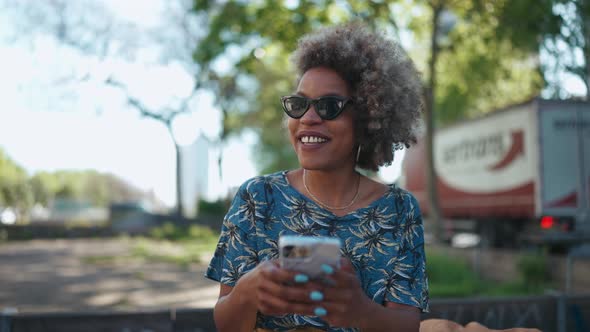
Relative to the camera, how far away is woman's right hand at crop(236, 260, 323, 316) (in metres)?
1.65

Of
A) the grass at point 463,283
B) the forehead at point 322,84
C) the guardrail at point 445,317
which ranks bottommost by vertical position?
the grass at point 463,283

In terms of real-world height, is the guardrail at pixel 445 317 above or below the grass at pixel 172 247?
above

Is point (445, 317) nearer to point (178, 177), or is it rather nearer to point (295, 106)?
point (295, 106)

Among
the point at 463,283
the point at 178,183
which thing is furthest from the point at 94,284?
the point at 178,183

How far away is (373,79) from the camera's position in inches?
96.1

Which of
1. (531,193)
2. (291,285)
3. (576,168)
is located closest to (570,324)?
(291,285)

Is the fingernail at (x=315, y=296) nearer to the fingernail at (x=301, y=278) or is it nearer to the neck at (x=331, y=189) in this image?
the fingernail at (x=301, y=278)

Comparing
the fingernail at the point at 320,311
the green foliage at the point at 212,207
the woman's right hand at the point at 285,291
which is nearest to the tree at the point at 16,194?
the green foliage at the point at 212,207

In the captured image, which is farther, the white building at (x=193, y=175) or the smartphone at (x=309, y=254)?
the white building at (x=193, y=175)

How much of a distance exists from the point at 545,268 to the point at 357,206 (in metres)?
8.32

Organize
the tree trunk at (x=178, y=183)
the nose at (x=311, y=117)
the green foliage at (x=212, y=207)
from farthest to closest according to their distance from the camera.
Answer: the green foliage at (x=212, y=207)
the tree trunk at (x=178, y=183)
the nose at (x=311, y=117)

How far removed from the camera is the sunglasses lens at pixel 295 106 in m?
2.36

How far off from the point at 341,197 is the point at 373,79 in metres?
0.51

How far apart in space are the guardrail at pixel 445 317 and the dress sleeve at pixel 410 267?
1.55 metres
